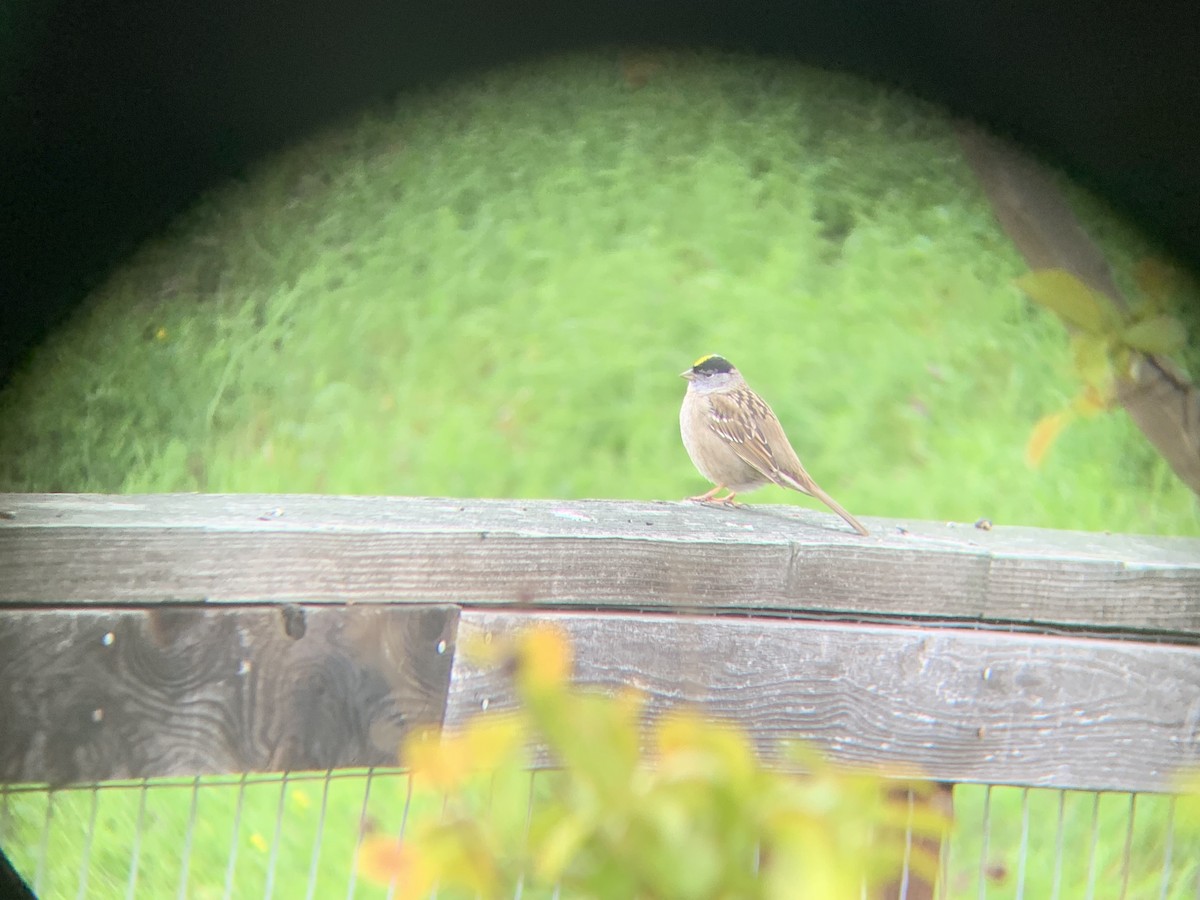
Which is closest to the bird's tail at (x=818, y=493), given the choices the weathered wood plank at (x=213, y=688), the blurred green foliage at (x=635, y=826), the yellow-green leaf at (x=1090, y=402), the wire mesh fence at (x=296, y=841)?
the wire mesh fence at (x=296, y=841)

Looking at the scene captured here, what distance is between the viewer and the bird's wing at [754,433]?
1945mm

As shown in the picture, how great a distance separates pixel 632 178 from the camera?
1409 millimetres

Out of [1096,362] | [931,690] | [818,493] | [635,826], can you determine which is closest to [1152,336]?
[1096,362]

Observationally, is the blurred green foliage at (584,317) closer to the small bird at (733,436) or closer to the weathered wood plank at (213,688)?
the small bird at (733,436)

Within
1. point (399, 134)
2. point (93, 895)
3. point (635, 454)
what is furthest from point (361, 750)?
point (635, 454)

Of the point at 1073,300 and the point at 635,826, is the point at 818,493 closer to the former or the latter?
the point at 1073,300

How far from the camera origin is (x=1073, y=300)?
22.4 inches

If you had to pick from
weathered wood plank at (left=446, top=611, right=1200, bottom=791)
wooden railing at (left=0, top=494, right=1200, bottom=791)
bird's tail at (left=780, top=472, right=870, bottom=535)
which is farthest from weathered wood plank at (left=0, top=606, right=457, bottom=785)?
bird's tail at (left=780, top=472, right=870, bottom=535)

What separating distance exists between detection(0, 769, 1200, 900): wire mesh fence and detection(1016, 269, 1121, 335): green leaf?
0.52 metres

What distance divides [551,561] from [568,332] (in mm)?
728

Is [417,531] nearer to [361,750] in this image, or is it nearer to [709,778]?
[361,750]

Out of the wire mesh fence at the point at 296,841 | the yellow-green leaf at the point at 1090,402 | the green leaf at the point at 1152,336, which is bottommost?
the wire mesh fence at the point at 296,841

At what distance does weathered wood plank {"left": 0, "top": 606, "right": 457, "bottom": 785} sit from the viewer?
0.89 meters

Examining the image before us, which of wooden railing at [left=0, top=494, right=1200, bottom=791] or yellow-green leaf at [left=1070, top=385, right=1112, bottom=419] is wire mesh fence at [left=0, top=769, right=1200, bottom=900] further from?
yellow-green leaf at [left=1070, top=385, right=1112, bottom=419]
